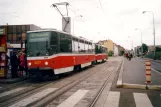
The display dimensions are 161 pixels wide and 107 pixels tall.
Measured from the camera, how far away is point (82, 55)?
21.8m

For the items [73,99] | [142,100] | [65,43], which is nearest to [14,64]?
[65,43]

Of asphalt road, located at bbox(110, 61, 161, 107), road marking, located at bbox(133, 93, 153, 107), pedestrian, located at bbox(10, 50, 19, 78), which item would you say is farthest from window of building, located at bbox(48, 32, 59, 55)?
road marking, located at bbox(133, 93, 153, 107)

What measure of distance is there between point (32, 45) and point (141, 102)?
857 cm

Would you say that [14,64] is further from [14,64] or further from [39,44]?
[39,44]

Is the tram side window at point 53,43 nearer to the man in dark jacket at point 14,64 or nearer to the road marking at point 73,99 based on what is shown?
the man in dark jacket at point 14,64

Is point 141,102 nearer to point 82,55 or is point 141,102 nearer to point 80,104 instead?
point 80,104

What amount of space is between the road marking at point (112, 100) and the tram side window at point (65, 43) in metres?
6.77

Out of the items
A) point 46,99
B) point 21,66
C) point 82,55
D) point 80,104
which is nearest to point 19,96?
point 46,99

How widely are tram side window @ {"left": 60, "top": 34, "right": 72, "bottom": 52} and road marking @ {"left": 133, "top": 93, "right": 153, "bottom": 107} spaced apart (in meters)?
7.40

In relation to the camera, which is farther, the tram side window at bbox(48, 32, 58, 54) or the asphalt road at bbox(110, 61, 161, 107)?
the tram side window at bbox(48, 32, 58, 54)

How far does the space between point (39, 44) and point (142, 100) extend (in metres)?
8.01

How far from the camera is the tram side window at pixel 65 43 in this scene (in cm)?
1570

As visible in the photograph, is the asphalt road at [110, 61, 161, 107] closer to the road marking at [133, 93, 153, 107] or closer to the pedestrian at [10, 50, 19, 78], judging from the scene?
the road marking at [133, 93, 153, 107]

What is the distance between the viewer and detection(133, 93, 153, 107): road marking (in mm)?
7892
